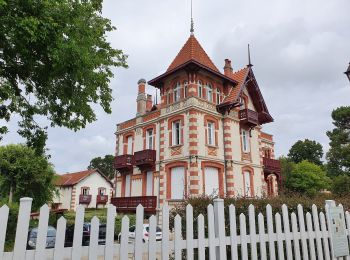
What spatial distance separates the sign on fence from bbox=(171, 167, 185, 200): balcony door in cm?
1520

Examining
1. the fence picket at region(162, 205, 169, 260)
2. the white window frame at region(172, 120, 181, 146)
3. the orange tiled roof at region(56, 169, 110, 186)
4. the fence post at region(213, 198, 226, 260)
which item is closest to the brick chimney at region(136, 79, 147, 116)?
the white window frame at region(172, 120, 181, 146)

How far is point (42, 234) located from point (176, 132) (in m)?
19.2

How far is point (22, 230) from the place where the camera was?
2533 millimetres

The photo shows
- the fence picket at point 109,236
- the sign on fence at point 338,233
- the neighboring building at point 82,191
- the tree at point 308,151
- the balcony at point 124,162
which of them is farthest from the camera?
the tree at point 308,151

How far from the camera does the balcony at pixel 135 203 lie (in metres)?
21.4

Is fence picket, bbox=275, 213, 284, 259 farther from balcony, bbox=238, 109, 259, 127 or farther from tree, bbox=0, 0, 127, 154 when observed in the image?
balcony, bbox=238, 109, 259, 127

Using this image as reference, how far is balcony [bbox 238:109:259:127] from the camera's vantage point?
22.8 meters

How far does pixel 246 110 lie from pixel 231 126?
1.85 metres

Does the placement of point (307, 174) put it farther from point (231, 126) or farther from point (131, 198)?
point (131, 198)

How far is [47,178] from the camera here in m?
27.0

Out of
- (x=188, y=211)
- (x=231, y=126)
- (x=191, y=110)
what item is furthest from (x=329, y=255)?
(x=231, y=126)

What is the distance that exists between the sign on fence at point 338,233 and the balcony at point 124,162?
1991 cm

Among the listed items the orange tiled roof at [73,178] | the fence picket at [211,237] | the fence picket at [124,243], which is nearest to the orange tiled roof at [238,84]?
the fence picket at [211,237]

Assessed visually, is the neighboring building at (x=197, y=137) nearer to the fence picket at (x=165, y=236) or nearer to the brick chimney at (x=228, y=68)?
the brick chimney at (x=228, y=68)
